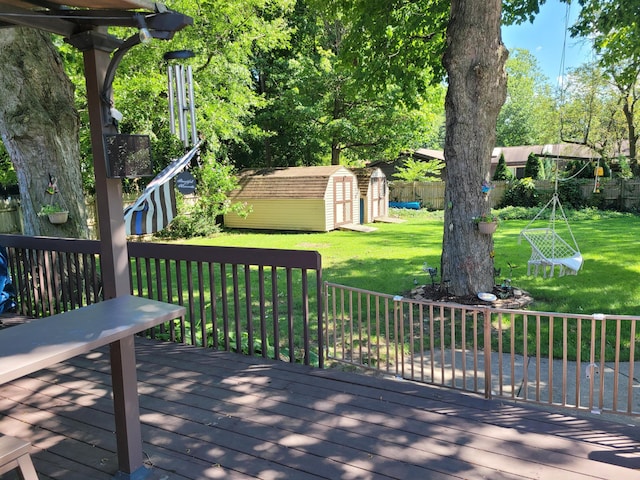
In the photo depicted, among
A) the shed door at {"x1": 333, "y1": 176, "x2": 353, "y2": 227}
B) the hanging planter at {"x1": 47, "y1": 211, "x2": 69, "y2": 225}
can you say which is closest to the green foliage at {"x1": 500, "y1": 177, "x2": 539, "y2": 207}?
the shed door at {"x1": 333, "y1": 176, "x2": 353, "y2": 227}

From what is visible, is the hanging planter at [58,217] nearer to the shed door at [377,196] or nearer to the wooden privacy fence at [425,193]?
the shed door at [377,196]

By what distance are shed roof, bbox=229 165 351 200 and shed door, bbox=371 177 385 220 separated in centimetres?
197

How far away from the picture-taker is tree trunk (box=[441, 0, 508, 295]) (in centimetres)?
611

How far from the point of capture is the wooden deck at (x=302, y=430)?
2.40m

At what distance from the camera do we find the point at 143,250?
452 cm

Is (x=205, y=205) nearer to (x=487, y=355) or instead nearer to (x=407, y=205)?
(x=407, y=205)

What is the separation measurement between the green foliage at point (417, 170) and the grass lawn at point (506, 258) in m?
8.45

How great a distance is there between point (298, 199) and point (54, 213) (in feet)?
36.1

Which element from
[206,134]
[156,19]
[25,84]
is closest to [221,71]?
[206,134]

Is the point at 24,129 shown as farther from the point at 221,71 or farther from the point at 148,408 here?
the point at 221,71

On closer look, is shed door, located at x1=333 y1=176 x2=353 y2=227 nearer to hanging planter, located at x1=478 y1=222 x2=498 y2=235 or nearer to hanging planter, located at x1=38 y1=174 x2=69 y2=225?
hanging planter, located at x1=478 y1=222 x2=498 y2=235

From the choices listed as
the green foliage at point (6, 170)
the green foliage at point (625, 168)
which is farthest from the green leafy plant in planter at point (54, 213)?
the green foliage at point (625, 168)

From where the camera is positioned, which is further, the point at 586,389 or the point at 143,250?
the point at 143,250

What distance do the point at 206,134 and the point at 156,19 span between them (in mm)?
11682
